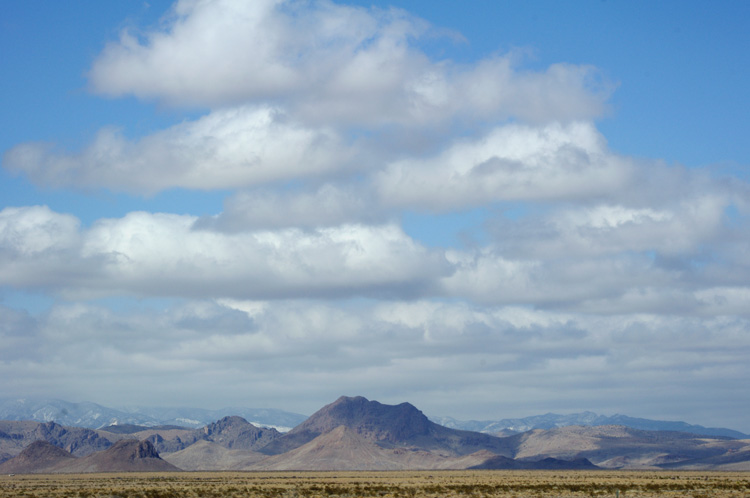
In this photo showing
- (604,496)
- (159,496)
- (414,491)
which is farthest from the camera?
(414,491)

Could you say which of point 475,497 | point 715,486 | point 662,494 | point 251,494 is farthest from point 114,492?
point 715,486

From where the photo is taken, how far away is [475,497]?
394 feet

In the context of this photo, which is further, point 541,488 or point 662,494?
point 541,488

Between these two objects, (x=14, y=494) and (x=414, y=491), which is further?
(x=414, y=491)

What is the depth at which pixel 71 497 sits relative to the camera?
123938 mm

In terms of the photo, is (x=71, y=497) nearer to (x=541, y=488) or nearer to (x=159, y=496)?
(x=159, y=496)

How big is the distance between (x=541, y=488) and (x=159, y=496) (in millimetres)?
56335

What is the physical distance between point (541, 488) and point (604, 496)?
20.9 m

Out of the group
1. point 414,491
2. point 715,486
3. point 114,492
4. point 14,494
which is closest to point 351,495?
point 414,491

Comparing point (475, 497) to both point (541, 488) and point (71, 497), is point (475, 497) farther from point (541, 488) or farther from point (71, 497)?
point (71, 497)

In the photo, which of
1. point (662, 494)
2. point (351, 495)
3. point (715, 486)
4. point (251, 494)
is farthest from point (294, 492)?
point (715, 486)

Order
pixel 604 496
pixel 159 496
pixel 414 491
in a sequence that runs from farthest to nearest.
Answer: pixel 414 491 → pixel 159 496 → pixel 604 496

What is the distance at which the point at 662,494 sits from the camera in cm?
12056

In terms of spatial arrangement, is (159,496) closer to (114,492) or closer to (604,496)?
(114,492)
